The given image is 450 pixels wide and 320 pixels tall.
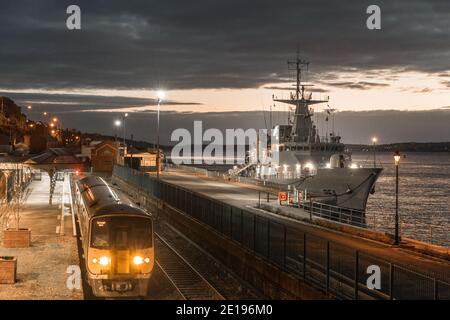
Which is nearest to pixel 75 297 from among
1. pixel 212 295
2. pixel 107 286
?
pixel 107 286

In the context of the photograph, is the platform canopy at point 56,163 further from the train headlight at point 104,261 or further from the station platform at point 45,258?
the train headlight at point 104,261

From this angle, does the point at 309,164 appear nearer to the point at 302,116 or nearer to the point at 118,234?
the point at 302,116

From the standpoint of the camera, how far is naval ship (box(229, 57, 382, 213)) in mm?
54938

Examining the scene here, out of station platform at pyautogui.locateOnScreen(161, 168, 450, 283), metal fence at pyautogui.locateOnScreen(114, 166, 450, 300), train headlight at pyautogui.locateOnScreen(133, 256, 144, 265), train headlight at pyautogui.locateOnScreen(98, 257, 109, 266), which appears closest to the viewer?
metal fence at pyautogui.locateOnScreen(114, 166, 450, 300)

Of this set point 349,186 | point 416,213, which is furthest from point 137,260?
point 416,213

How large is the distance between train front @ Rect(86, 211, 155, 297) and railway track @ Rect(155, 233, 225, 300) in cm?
191

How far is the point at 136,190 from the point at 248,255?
34.6 meters

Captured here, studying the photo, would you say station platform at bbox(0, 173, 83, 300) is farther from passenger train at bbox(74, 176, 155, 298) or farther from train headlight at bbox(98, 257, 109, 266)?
train headlight at bbox(98, 257, 109, 266)

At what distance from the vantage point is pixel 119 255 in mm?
19047

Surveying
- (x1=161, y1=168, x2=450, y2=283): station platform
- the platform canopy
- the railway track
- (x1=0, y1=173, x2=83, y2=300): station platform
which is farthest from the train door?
the platform canopy

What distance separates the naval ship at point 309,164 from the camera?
54938mm

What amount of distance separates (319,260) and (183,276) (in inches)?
275

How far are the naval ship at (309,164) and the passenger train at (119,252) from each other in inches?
1261
